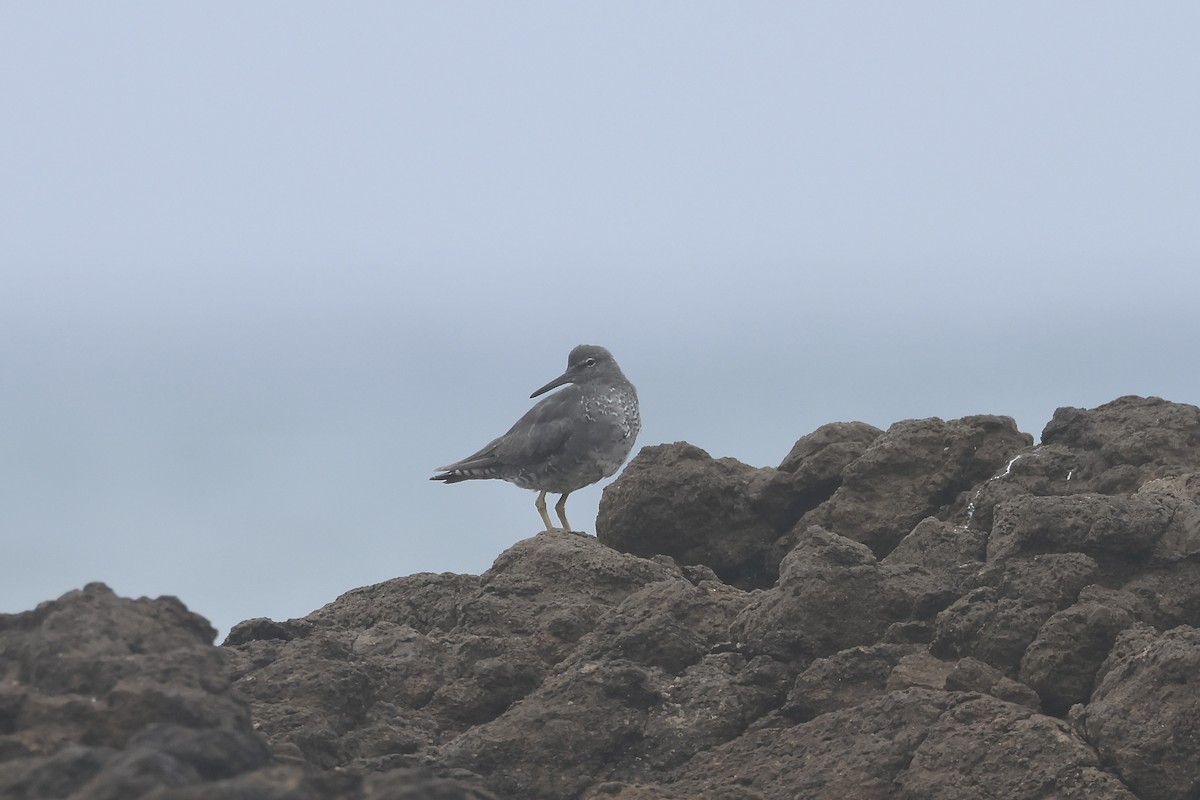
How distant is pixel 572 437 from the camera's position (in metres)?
16.2

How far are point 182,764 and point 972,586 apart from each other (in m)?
6.23

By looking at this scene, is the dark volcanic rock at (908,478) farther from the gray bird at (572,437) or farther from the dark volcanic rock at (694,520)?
the gray bird at (572,437)

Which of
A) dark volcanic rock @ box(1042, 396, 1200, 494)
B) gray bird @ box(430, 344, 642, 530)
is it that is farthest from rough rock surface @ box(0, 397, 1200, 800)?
gray bird @ box(430, 344, 642, 530)

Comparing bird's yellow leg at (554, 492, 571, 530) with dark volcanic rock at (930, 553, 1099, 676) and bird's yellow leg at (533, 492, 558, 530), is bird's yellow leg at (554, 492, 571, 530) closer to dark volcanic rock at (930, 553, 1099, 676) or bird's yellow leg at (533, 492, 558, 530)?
bird's yellow leg at (533, 492, 558, 530)

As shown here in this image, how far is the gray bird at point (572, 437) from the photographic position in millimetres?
16250

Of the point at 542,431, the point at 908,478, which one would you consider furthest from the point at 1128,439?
the point at 542,431

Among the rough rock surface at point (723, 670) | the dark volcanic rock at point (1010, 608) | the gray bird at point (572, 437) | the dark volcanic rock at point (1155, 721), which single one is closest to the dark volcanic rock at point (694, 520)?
the rough rock surface at point (723, 670)

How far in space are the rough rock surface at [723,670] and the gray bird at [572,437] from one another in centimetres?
421

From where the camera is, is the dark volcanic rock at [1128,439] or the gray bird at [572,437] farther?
the gray bird at [572,437]

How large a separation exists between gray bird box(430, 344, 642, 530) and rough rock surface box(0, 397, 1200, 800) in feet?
13.8

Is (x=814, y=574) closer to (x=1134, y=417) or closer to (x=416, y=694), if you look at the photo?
(x=416, y=694)

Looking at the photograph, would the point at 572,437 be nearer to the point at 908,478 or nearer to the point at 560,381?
the point at 560,381

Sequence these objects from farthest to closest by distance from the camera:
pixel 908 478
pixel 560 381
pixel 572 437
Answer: pixel 560 381 < pixel 572 437 < pixel 908 478

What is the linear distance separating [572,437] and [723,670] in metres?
6.88
